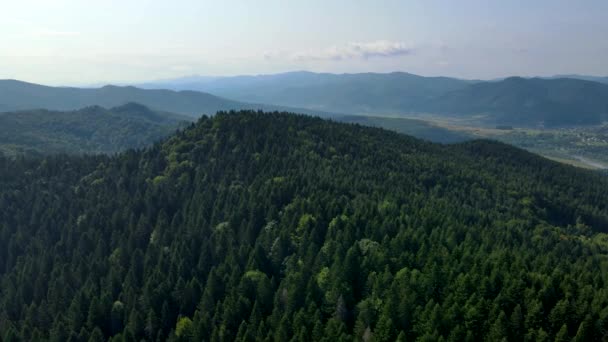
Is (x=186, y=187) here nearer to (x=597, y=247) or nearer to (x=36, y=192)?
(x=36, y=192)

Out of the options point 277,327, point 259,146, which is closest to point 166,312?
point 277,327

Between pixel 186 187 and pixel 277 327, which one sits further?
pixel 186 187

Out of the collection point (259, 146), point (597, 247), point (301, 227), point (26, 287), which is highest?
point (259, 146)

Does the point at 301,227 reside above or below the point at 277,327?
above

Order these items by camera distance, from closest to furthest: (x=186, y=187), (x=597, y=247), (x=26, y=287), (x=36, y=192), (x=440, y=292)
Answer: (x=440, y=292) < (x=26, y=287) < (x=597, y=247) < (x=186, y=187) < (x=36, y=192)

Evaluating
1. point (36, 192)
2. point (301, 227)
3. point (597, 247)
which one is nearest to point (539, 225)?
point (597, 247)

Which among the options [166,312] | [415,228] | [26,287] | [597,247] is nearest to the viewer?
[166,312]
